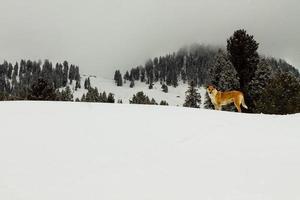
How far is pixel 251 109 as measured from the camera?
4016 centimetres

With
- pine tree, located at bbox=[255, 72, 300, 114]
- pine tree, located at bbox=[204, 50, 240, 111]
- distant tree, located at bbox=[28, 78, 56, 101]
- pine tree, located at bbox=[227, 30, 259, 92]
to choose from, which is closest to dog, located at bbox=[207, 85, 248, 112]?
pine tree, located at bbox=[255, 72, 300, 114]

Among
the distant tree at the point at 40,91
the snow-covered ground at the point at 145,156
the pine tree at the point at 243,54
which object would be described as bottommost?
the snow-covered ground at the point at 145,156

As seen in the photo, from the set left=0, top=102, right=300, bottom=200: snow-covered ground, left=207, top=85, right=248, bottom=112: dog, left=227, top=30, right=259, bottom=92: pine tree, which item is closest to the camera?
left=0, top=102, right=300, bottom=200: snow-covered ground

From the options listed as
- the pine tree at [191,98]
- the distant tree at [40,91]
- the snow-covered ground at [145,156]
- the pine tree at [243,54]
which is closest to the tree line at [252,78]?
the pine tree at [243,54]

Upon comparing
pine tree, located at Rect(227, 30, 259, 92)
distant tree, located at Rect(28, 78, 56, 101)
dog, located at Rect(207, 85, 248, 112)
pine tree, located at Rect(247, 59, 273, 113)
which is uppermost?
pine tree, located at Rect(227, 30, 259, 92)

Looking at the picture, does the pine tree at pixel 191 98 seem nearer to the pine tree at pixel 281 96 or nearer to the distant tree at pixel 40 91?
the distant tree at pixel 40 91

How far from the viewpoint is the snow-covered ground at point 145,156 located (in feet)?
20.0

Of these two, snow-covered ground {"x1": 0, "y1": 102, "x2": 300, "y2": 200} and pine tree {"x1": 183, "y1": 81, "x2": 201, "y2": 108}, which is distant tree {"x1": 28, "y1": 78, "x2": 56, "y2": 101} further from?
snow-covered ground {"x1": 0, "y1": 102, "x2": 300, "y2": 200}

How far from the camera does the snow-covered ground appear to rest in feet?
20.0

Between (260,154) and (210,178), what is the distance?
130 centimetres

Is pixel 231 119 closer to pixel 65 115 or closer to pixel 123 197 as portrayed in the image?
pixel 65 115

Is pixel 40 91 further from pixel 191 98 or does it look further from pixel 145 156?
pixel 145 156

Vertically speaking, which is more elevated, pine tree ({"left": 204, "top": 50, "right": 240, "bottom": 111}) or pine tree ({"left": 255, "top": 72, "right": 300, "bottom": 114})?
pine tree ({"left": 204, "top": 50, "right": 240, "bottom": 111})

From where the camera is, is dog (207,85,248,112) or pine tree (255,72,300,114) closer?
dog (207,85,248,112)
